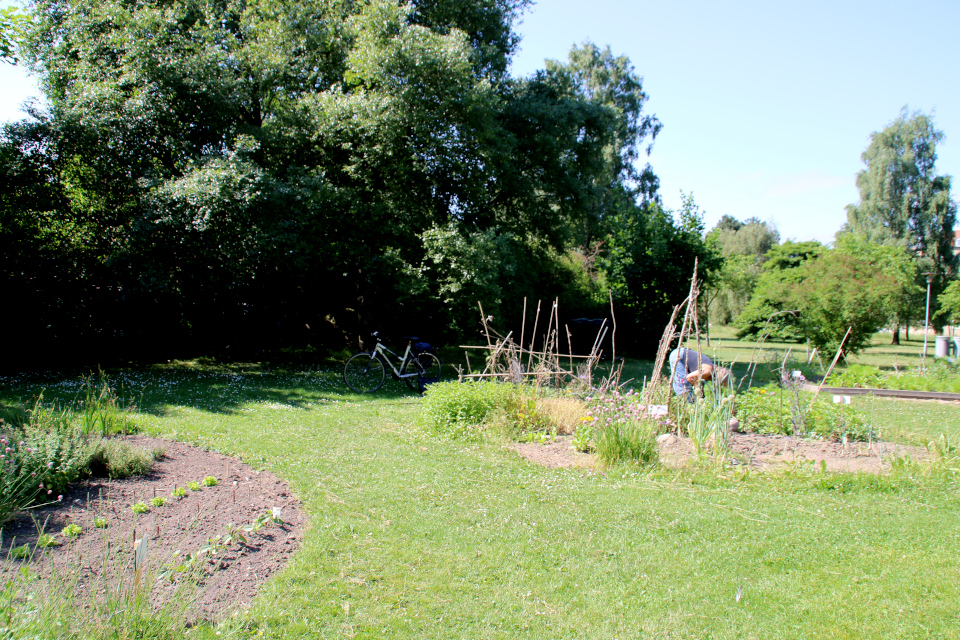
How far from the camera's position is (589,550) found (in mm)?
3873

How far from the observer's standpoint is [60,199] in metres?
12.2

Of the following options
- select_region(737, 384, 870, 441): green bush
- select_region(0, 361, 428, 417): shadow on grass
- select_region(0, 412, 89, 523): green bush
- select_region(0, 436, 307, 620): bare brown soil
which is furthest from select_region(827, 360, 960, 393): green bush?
select_region(0, 412, 89, 523): green bush

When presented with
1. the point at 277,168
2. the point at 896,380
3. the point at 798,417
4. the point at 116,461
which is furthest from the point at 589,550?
the point at 277,168

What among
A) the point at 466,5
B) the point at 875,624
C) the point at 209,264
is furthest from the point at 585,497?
the point at 466,5

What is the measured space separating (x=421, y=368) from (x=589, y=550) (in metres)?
8.05

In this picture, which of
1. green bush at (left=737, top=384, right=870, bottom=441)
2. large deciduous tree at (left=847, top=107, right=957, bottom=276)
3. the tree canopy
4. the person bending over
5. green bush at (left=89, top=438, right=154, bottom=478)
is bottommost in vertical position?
green bush at (left=89, top=438, right=154, bottom=478)

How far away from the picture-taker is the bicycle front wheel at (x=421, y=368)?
11.8 meters

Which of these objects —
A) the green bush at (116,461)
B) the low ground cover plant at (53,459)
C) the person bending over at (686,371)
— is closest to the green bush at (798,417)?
the person bending over at (686,371)

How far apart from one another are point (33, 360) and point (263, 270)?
4829 millimetres

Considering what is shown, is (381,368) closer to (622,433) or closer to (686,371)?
(686,371)

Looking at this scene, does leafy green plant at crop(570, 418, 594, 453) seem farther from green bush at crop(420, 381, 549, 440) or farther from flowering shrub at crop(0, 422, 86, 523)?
flowering shrub at crop(0, 422, 86, 523)

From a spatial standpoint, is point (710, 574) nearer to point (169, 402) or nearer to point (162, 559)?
point (162, 559)

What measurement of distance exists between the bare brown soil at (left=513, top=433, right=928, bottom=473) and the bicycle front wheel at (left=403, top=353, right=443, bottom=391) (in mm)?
5237

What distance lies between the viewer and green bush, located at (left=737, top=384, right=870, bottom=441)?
270 inches
